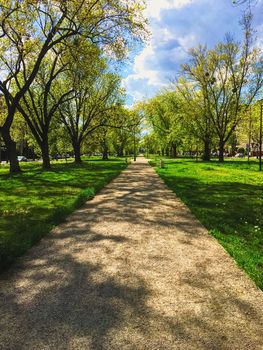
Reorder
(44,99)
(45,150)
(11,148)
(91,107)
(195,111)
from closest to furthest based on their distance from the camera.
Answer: (11,148)
(44,99)
(45,150)
(91,107)
(195,111)

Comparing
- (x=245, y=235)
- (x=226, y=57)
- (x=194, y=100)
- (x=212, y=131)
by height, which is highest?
(x=226, y=57)

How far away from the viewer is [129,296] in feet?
13.5

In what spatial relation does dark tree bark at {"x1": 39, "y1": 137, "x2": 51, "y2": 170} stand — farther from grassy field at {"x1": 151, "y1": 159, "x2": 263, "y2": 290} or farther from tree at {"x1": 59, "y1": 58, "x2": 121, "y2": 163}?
grassy field at {"x1": 151, "y1": 159, "x2": 263, "y2": 290}

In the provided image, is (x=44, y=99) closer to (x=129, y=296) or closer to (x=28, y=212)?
(x=28, y=212)

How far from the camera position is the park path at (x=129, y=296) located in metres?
3.23

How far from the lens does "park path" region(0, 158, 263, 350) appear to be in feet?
10.6

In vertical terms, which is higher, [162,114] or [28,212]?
[162,114]

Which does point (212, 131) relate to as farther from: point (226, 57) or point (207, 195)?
point (207, 195)

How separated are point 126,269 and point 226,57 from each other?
139 ft

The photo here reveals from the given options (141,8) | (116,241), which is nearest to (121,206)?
(116,241)

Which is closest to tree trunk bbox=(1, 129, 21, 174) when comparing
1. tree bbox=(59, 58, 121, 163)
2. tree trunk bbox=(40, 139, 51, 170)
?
tree trunk bbox=(40, 139, 51, 170)

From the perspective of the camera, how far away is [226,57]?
41.7 metres

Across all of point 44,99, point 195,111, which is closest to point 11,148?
point 44,99

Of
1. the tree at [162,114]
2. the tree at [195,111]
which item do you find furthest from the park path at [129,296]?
the tree at [162,114]
